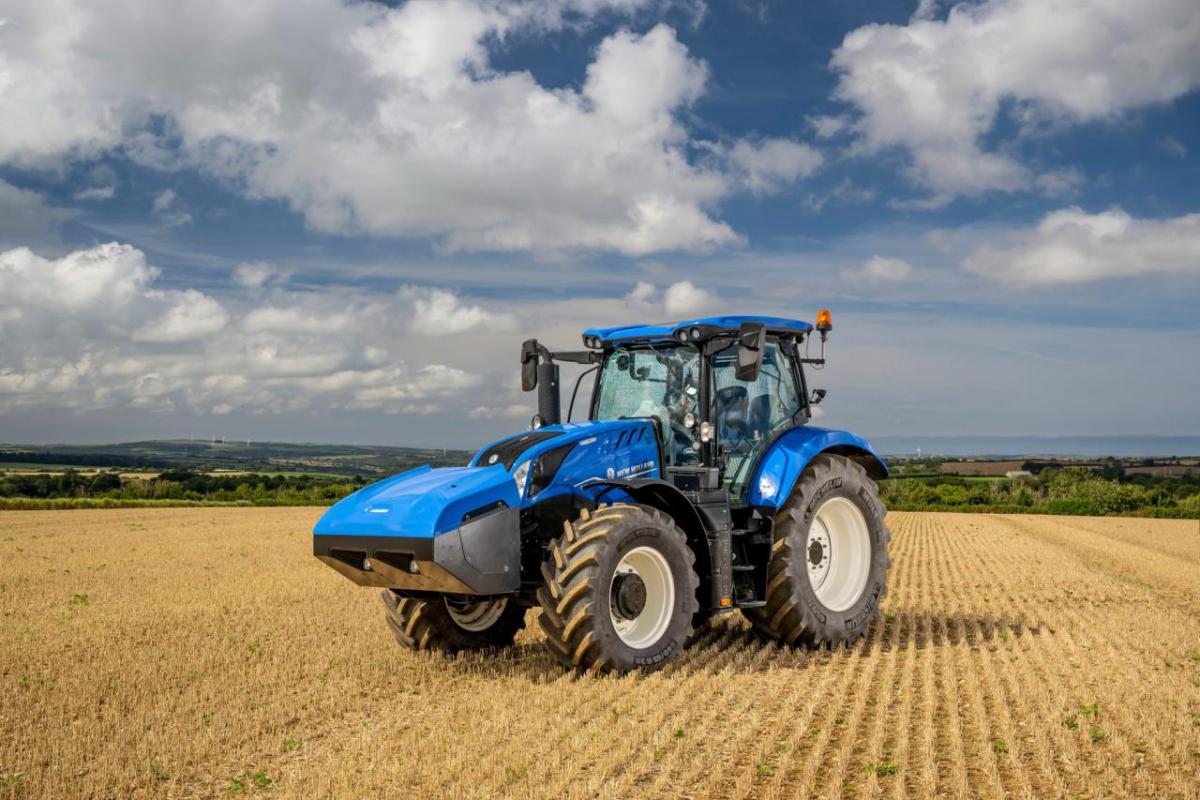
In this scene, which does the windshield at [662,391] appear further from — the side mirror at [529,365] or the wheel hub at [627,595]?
the wheel hub at [627,595]

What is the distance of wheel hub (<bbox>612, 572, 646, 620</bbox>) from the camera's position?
7531 millimetres

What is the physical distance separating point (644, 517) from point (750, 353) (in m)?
1.52

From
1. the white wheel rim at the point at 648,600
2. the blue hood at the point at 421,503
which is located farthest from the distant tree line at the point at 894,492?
the white wheel rim at the point at 648,600

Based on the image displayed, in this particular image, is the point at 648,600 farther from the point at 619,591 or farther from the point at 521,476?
the point at 521,476

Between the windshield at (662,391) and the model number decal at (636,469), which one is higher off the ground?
the windshield at (662,391)

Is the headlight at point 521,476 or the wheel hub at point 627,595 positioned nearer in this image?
the wheel hub at point 627,595

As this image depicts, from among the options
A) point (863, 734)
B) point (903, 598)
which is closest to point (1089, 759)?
point (863, 734)

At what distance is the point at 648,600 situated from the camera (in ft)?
25.9

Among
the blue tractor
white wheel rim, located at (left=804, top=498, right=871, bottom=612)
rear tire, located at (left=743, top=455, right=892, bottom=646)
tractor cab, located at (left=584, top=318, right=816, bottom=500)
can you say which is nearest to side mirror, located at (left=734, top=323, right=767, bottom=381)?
the blue tractor

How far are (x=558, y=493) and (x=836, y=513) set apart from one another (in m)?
3.14

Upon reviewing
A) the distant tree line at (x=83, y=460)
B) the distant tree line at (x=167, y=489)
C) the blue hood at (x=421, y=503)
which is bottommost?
the distant tree line at (x=167, y=489)

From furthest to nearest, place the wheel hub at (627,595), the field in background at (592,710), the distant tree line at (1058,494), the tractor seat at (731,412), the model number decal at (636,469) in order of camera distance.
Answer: the distant tree line at (1058,494)
the tractor seat at (731,412)
the model number decal at (636,469)
the wheel hub at (627,595)
the field in background at (592,710)

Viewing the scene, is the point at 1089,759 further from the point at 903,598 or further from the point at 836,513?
the point at 903,598

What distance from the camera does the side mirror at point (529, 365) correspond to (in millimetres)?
9211
